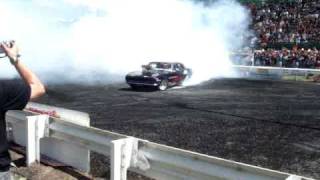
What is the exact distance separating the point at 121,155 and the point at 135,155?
16 centimetres

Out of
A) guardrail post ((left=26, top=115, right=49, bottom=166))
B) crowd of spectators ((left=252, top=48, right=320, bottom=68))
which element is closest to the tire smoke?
crowd of spectators ((left=252, top=48, right=320, bottom=68))

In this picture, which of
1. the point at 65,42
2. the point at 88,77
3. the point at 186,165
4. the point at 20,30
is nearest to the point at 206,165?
the point at 186,165

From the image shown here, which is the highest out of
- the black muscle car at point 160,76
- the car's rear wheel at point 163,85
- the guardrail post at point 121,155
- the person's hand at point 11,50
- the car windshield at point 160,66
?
the person's hand at point 11,50

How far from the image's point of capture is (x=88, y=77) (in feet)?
82.9

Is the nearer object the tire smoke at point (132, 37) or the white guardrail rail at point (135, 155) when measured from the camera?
the white guardrail rail at point (135, 155)

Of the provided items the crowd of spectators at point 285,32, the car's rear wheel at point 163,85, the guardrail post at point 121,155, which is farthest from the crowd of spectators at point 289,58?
the guardrail post at point 121,155

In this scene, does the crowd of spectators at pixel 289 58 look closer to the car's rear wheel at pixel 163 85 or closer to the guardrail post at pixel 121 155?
the car's rear wheel at pixel 163 85

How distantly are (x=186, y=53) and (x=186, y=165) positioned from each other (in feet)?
86.4

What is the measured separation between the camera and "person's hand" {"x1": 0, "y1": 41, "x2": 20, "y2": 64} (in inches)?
125

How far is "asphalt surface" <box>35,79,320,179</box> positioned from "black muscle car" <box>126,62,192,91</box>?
0.45 meters

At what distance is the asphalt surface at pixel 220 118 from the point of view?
8.91 m

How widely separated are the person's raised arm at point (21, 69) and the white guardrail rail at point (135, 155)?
208 cm

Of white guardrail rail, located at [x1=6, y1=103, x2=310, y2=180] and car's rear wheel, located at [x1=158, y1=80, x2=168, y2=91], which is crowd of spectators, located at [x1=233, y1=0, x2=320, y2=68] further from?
white guardrail rail, located at [x1=6, y1=103, x2=310, y2=180]

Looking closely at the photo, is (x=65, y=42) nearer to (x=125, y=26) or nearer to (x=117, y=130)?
(x=125, y=26)
